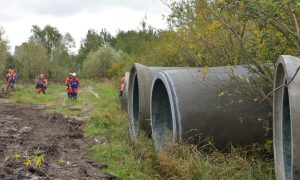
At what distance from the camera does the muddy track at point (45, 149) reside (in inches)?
267

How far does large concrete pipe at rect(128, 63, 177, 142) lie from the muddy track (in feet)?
3.79

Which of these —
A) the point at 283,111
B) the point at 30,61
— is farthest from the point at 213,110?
the point at 30,61

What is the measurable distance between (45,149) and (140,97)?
2021 millimetres

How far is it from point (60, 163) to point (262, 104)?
11.0 ft

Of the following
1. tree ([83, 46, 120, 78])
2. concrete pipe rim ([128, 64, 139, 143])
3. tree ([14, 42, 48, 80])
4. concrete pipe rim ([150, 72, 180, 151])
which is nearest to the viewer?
concrete pipe rim ([150, 72, 180, 151])

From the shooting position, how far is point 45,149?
8758mm

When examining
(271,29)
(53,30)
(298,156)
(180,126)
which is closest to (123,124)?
(180,126)

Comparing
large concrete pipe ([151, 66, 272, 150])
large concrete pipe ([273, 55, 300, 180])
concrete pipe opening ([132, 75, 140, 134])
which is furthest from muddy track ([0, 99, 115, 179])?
large concrete pipe ([273, 55, 300, 180])

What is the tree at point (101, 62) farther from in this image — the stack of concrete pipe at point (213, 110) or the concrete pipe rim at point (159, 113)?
the stack of concrete pipe at point (213, 110)

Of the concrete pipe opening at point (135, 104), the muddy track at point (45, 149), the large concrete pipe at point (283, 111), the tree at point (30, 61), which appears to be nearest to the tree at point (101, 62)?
the tree at point (30, 61)

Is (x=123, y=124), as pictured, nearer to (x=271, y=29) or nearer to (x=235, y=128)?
(x=235, y=128)

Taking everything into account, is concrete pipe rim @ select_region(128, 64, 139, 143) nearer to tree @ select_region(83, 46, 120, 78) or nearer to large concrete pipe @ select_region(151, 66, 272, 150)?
large concrete pipe @ select_region(151, 66, 272, 150)

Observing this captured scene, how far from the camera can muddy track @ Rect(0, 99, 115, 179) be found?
6.77 m

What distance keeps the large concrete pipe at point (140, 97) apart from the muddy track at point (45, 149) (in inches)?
45.4
